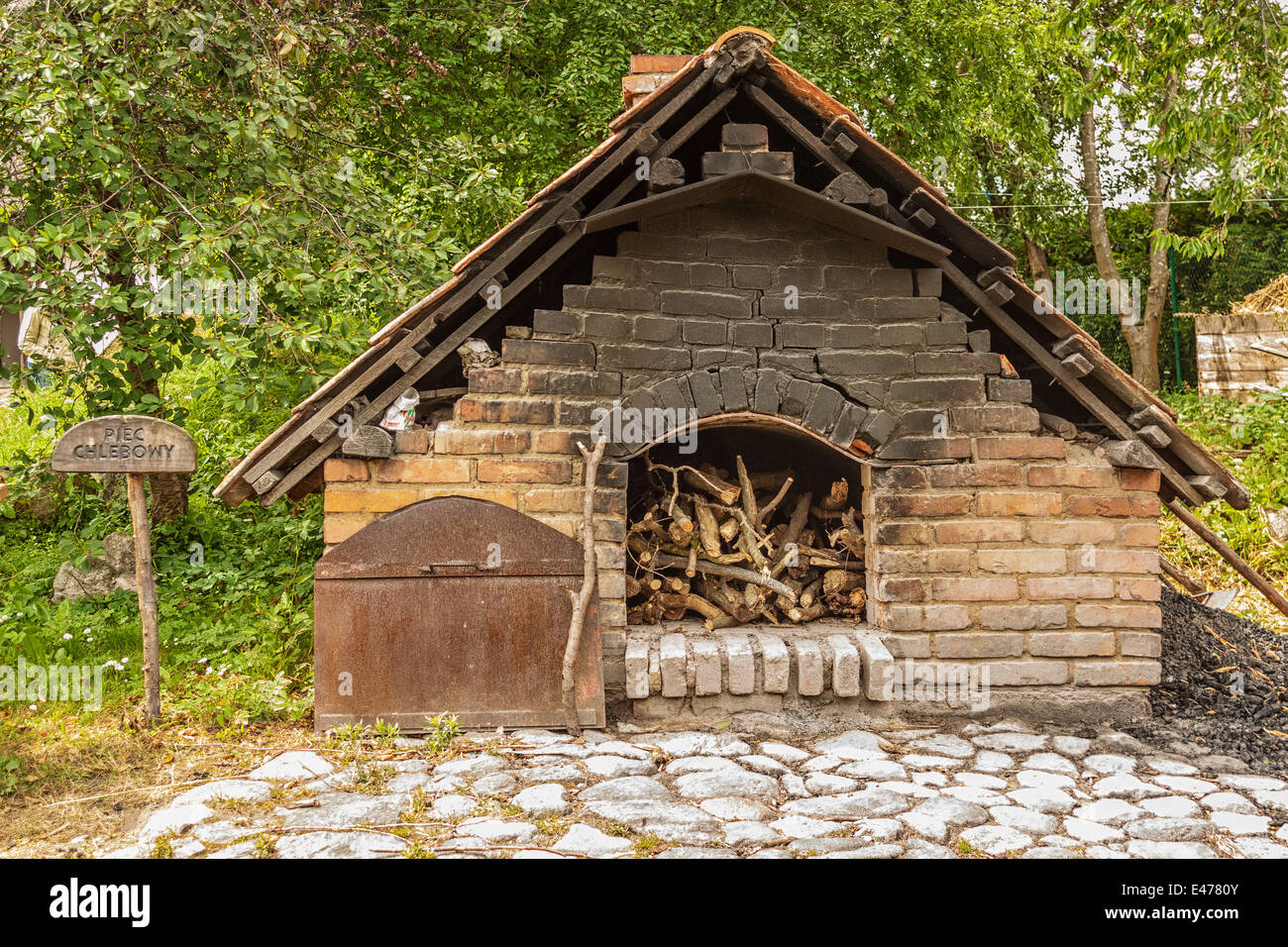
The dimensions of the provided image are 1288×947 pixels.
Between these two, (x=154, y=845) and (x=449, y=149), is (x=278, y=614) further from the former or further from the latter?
(x=449, y=149)

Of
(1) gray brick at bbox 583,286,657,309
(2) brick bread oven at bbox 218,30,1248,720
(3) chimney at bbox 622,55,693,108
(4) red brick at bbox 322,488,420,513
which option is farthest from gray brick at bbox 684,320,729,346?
(4) red brick at bbox 322,488,420,513

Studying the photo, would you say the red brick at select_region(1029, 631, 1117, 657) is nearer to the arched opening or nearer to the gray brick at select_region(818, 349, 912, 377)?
the arched opening

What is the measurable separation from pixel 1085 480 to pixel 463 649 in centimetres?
359

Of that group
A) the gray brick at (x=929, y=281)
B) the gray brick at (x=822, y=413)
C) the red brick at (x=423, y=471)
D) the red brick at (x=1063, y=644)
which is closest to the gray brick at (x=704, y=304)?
the gray brick at (x=822, y=413)

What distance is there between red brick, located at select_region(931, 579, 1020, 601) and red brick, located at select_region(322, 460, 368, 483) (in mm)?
3256

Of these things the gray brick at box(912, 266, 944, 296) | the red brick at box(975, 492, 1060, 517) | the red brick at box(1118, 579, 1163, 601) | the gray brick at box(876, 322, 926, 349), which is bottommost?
the red brick at box(1118, 579, 1163, 601)

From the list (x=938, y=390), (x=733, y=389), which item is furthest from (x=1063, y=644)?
(x=733, y=389)

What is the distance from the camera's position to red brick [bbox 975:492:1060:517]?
5.40m

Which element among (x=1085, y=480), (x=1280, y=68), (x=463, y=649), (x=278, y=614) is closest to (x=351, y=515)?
(x=463, y=649)

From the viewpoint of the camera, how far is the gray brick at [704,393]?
531 centimetres

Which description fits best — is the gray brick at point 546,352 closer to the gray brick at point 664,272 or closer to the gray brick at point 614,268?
the gray brick at point 614,268

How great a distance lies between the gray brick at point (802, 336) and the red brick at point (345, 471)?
2438 mm

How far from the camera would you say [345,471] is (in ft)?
17.1

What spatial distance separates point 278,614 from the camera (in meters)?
6.48
